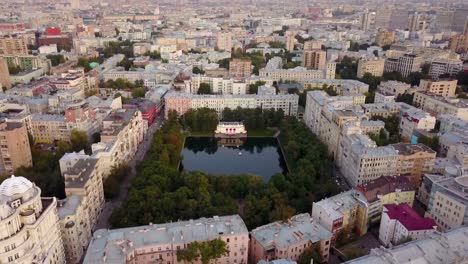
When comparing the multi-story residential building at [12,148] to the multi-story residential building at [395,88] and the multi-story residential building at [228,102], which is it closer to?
the multi-story residential building at [228,102]

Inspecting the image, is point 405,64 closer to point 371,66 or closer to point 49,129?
point 371,66

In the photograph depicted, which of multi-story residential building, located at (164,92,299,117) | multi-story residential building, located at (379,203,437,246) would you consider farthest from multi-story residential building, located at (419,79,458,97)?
multi-story residential building, located at (379,203,437,246)

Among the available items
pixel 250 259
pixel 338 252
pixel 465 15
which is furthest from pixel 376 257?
pixel 465 15

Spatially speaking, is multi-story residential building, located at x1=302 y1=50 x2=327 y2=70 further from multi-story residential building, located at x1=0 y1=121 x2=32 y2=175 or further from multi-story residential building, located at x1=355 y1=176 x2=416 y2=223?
multi-story residential building, located at x1=0 y1=121 x2=32 y2=175

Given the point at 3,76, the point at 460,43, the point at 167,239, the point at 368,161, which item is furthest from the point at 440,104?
the point at 3,76

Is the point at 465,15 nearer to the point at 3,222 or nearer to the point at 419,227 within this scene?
the point at 419,227

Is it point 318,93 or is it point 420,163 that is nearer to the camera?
point 420,163

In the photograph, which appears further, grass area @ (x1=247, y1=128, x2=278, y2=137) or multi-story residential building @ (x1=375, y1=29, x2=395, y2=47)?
multi-story residential building @ (x1=375, y1=29, x2=395, y2=47)
